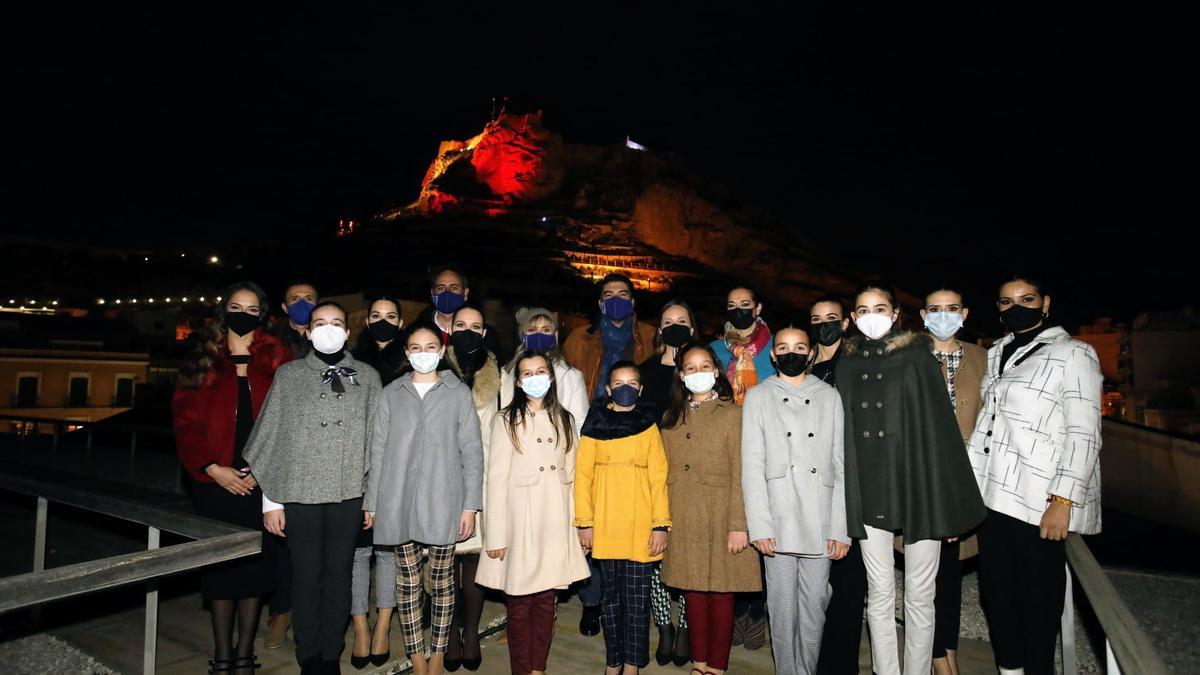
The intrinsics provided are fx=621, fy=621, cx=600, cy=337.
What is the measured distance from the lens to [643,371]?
4516 millimetres

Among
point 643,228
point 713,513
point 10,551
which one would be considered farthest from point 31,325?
point 643,228

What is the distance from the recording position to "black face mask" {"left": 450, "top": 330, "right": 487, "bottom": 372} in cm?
416

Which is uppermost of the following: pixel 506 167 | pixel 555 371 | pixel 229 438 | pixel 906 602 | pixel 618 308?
pixel 506 167

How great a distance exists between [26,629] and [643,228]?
68.1 meters

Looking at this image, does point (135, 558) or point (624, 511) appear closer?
point (135, 558)

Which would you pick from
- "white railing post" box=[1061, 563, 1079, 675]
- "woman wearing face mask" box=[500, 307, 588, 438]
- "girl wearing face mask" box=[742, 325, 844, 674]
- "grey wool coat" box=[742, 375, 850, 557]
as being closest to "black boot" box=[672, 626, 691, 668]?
"girl wearing face mask" box=[742, 325, 844, 674]

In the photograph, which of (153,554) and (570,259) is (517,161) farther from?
(153,554)

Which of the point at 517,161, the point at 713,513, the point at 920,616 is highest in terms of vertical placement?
the point at 517,161

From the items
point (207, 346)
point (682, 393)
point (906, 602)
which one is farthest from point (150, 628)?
point (906, 602)

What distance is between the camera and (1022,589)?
3.33 m

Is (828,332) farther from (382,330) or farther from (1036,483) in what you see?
(382,330)

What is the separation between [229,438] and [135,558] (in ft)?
5.15

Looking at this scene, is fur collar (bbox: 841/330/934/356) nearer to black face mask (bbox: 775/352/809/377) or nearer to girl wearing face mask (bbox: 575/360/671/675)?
black face mask (bbox: 775/352/809/377)

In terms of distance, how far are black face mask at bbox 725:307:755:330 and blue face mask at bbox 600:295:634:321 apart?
0.78m
